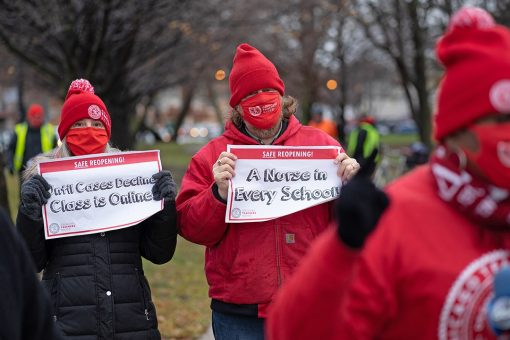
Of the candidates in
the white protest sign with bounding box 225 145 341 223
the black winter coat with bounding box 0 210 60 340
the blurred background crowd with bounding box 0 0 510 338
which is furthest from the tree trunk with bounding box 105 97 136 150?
the black winter coat with bounding box 0 210 60 340

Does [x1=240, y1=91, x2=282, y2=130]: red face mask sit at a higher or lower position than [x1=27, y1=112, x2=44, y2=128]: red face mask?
lower

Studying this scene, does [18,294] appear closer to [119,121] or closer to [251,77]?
[251,77]

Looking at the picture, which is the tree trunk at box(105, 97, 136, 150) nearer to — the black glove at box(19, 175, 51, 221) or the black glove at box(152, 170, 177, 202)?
the black glove at box(152, 170, 177, 202)

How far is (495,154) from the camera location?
6.77 feet

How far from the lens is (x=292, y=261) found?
3.89 metres

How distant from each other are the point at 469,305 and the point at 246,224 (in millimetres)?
1994

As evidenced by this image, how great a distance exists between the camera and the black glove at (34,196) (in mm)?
3957

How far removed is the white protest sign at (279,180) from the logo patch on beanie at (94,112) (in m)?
0.74

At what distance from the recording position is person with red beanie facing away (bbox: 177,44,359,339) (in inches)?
153

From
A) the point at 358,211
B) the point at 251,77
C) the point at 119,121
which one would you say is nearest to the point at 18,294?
the point at 358,211

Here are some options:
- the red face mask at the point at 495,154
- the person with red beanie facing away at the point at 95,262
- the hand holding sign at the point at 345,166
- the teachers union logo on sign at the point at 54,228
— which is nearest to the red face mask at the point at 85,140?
the person with red beanie facing away at the point at 95,262

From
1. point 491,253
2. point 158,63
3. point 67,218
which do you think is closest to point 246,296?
point 67,218

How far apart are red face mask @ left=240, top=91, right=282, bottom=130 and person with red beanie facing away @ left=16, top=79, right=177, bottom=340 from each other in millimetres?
550

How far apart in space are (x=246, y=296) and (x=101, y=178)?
1038mm
